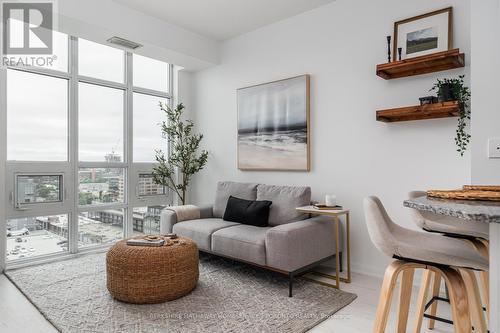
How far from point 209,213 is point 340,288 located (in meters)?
1.89

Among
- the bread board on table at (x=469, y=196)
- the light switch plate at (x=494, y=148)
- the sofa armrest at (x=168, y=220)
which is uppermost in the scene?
the light switch plate at (x=494, y=148)

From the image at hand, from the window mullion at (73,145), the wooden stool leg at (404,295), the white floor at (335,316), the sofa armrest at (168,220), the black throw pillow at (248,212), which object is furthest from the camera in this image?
the window mullion at (73,145)

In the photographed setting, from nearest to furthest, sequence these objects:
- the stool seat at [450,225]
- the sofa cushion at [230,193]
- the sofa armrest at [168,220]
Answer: the stool seat at [450,225] → the sofa armrest at [168,220] → the sofa cushion at [230,193]

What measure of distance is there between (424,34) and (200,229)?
282cm

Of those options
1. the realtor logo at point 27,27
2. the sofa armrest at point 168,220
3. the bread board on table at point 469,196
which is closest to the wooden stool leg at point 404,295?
the bread board on table at point 469,196

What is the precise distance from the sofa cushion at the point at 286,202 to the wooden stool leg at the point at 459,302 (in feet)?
6.31

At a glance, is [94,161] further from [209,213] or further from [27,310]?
[27,310]

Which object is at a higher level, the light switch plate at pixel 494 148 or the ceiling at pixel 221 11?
the ceiling at pixel 221 11

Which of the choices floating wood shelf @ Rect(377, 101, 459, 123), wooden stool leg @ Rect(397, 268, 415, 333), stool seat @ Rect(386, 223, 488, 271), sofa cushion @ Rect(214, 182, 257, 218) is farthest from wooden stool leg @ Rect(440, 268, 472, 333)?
sofa cushion @ Rect(214, 182, 257, 218)

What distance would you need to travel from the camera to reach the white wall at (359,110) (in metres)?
2.79

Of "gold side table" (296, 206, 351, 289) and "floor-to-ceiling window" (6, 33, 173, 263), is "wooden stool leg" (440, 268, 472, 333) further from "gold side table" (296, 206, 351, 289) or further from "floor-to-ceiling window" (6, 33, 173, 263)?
"floor-to-ceiling window" (6, 33, 173, 263)

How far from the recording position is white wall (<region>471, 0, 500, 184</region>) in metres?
1.98

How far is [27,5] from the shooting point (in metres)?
3.10

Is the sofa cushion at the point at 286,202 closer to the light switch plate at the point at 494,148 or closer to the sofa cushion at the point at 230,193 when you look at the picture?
the sofa cushion at the point at 230,193
